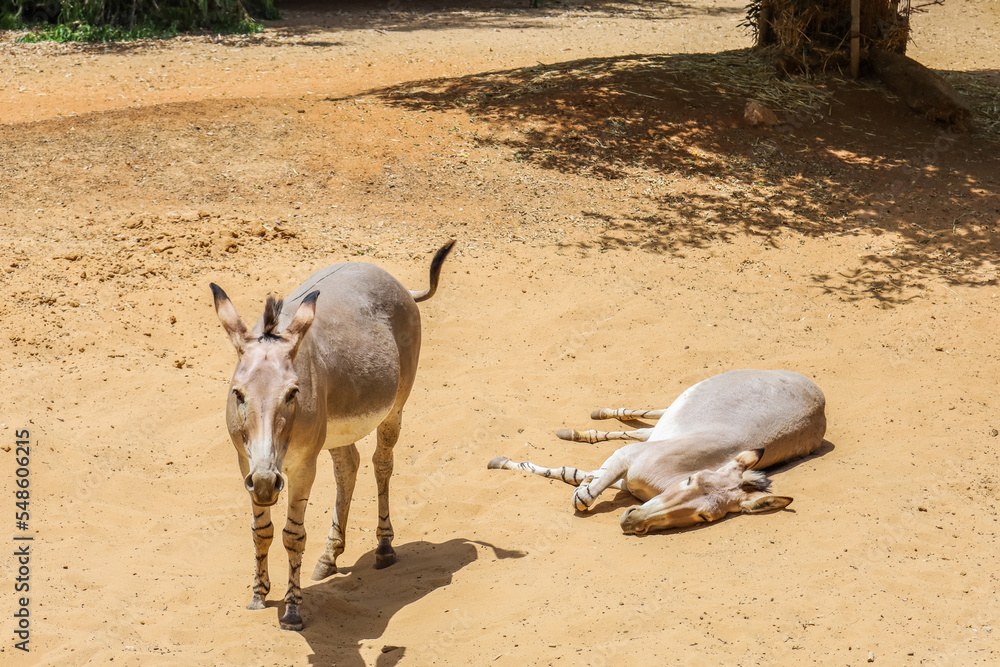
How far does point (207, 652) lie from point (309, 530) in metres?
1.71

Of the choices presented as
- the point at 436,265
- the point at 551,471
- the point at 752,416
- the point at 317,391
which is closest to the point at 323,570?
the point at 317,391

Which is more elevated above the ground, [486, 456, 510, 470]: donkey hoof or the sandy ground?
the sandy ground

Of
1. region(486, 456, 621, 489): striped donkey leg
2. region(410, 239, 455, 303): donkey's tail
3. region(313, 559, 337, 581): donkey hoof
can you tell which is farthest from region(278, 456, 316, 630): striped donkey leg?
region(486, 456, 621, 489): striped donkey leg

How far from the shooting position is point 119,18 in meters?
18.8

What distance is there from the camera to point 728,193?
11.0m

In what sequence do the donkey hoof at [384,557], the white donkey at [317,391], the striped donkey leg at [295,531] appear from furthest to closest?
the donkey hoof at [384,557] < the striped donkey leg at [295,531] < the white donkey at [317,391]

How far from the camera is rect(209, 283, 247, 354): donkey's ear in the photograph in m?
4.22

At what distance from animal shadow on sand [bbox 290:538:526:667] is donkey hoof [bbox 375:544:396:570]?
0.04m

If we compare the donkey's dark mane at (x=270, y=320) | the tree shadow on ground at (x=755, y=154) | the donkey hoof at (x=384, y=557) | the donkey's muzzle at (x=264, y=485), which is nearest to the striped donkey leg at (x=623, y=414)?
the donkey hoof at (x=384, y=557)

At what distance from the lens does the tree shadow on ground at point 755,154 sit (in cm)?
1014

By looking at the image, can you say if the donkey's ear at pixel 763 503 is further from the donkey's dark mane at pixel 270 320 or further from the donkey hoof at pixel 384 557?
the donkey's dark mane at pixel 270 320

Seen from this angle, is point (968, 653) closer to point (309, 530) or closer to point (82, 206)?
point (309, 530)

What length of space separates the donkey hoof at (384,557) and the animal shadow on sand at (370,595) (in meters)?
0.04

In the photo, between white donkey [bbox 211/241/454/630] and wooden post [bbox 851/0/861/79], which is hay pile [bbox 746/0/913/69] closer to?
wooden post [bbox 851/0/861/79]
